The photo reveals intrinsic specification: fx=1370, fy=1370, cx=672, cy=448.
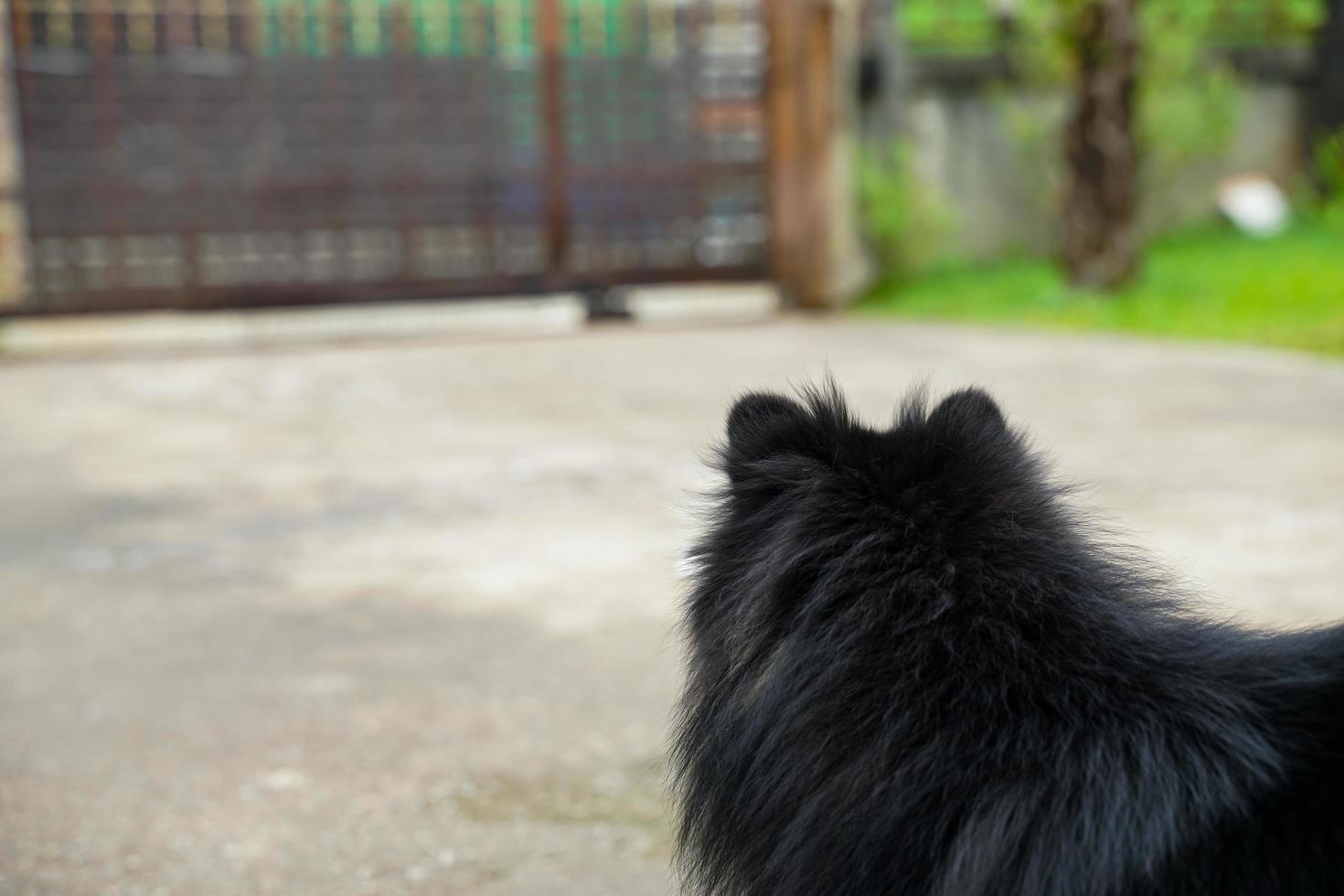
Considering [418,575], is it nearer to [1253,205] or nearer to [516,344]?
[516,344]

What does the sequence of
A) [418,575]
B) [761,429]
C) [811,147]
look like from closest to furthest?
[761,429]
[418,575]
[811,147]

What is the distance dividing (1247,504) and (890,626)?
3.24 m

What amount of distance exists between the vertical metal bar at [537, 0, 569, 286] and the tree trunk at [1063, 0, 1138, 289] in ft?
11.1

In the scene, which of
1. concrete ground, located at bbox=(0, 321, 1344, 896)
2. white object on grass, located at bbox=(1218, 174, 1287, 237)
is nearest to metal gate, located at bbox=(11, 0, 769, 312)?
concrete ground, located at bbox=(0, 321, 1344, 896)

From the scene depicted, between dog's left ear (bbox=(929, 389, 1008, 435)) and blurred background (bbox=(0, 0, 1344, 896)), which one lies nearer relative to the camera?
dog's left ear (bbox=(929, 389, 1008, 435))

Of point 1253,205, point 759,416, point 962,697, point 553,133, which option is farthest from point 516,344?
point 962,697

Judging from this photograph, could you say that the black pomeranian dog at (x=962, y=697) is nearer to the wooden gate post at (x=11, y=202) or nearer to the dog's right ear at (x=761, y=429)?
the dog's right ear at (x=761, y=429)

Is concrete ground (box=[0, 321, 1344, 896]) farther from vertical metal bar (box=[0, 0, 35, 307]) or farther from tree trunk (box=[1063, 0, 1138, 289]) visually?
tree trunk (box=[1063, 0, 1138, 289])

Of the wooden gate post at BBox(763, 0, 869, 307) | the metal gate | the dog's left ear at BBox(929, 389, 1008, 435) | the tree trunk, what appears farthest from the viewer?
the wooden gate post at BBox(763, 0, 869, 307)

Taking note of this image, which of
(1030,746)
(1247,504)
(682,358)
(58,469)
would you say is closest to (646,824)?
(1030,746)

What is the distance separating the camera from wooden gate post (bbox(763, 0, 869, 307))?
927 centimetres

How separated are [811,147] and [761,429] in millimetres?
8064

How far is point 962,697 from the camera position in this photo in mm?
1408

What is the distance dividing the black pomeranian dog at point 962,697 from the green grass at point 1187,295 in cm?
605
